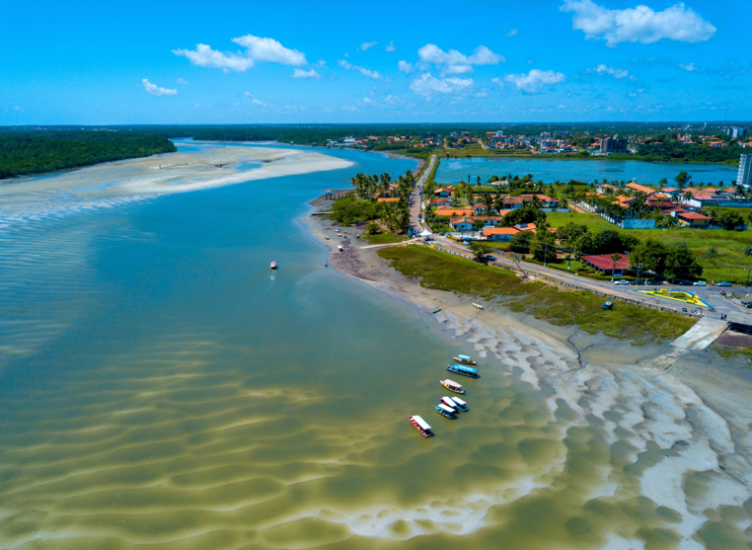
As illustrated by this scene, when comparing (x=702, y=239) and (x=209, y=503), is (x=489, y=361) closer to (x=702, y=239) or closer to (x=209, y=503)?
(x=209, y=503)

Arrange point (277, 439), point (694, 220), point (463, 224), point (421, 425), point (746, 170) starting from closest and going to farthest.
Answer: point (277, 439)
point (421, 425)
point (463, 224)
point (694, 220)
point (746, 170)

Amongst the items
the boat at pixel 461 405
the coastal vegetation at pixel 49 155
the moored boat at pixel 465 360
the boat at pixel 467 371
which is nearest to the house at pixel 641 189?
the moored boat at pixel 465 360

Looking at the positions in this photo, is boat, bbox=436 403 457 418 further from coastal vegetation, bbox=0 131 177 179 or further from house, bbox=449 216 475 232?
coastal vegetation, bbox=0 131 177 179

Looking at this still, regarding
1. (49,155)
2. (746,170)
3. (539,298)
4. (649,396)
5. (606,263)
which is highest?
(49,155)

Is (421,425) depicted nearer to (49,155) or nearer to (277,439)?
(277,439)

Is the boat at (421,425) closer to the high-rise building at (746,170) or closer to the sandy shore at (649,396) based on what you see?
the sandy shore at (649,396)

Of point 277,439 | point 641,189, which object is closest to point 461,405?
point 277,439

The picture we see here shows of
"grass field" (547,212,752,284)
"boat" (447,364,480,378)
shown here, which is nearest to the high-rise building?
"grass field" (547,212,752,284)
